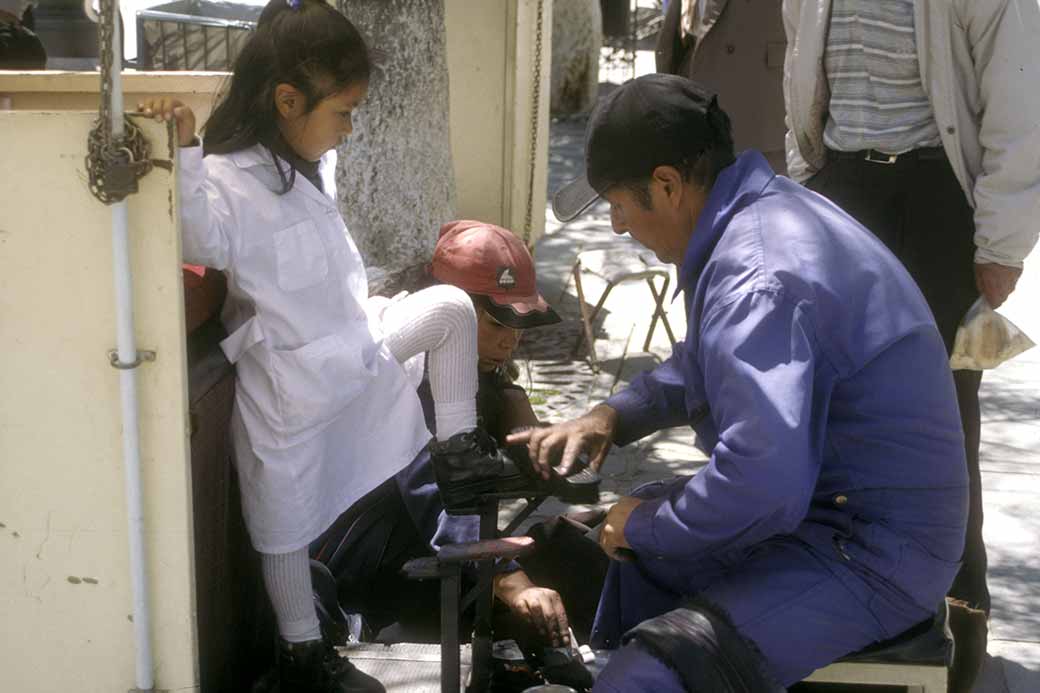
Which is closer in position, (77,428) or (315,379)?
(77,428)

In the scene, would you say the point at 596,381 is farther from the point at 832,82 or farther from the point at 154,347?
the point at 154,347

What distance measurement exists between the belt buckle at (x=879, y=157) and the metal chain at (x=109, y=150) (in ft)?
6.69

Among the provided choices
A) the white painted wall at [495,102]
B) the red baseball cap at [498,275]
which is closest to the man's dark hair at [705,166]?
the red baseball cap at [498,275]

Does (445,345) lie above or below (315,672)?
above

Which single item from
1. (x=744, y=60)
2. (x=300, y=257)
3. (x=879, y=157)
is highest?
(x=744, y=60)

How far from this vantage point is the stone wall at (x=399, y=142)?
5207mm

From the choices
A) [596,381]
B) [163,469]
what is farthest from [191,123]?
[596,381]

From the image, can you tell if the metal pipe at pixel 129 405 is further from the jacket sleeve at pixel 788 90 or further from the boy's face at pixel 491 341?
the jacket sleeve at pixel 788 90

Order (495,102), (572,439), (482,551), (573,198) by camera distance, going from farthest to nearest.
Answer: (495,102) < (573,198) < (572,439) < (482,551)

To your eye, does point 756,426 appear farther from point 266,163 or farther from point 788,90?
point 788,90

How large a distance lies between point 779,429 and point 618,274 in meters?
4.01

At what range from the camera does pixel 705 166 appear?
7.70 feet

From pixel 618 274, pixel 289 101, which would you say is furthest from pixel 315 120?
pixel 618 274

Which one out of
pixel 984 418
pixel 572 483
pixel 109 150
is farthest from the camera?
pixel 984 418
